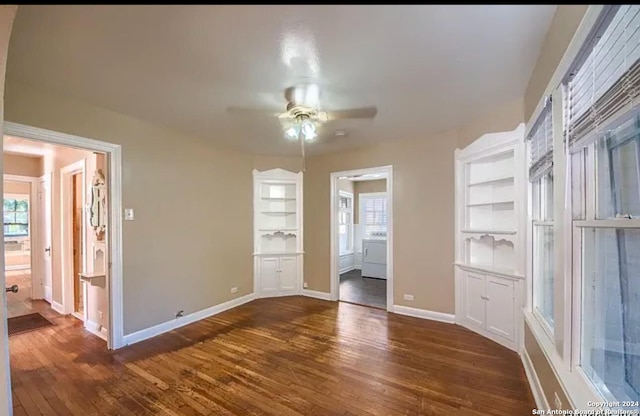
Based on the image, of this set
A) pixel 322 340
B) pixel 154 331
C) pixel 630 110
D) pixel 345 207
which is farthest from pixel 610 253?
pixel 345 207

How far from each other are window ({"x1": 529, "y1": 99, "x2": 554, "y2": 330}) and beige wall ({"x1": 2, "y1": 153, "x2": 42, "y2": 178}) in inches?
269

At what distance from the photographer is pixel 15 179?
4.82 meters

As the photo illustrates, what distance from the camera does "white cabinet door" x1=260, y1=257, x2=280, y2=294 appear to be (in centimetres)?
525

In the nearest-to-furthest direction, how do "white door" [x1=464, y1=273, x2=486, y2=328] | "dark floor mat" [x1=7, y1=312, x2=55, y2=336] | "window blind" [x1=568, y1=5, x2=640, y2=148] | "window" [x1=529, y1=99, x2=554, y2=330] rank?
"window blind" [x1=568, y1=5, x2=640, y2=148], "window" [x1=529, y1=99, x2=554, y2=330], "white door" [x1=464, y1=273, x2=486, y2=328], "dark floor mat" [x1=7, y1=312, x2=55, y2=336]

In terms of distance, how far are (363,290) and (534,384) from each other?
138 inches

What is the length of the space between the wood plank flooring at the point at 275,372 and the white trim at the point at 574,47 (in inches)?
89.5

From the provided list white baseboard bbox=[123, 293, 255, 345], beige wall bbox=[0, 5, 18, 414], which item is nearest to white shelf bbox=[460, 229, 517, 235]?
white baseboard bbox=[123, 293, 255, 345]

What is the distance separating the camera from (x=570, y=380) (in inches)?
63.0

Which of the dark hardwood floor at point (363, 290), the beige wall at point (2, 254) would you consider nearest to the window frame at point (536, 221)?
the dark hardwood floor at point (363, 290)

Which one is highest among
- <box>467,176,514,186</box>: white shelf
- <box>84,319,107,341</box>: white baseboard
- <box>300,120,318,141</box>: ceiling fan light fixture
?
<box>300,120,318,141</box>: ceiling fan light fixture

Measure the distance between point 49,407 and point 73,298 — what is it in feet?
8.29

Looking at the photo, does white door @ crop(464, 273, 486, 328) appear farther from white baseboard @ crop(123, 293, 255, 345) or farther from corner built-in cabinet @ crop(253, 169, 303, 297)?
white baseboard @ crop(123, 293, 255, 345)

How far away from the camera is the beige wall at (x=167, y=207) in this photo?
116 inches

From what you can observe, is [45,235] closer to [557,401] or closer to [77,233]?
[77,233]
